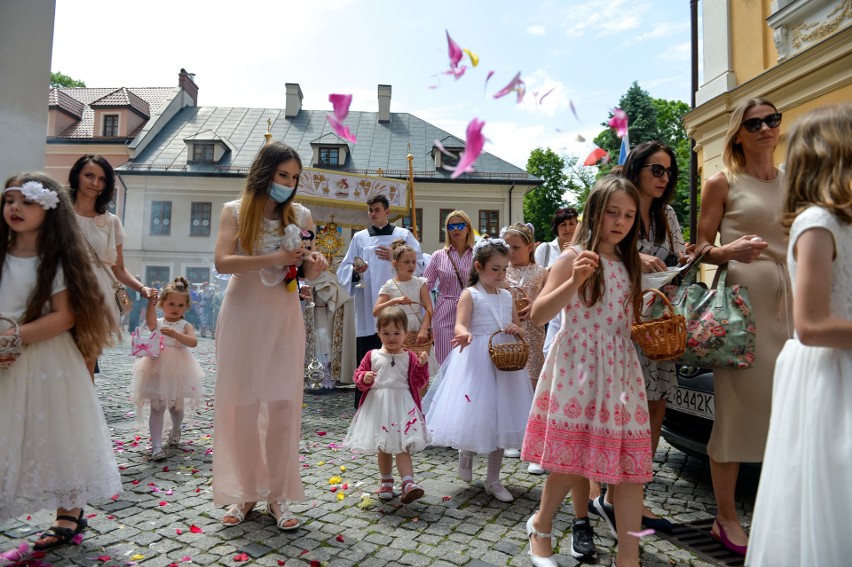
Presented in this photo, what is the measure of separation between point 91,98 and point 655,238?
4672 cm

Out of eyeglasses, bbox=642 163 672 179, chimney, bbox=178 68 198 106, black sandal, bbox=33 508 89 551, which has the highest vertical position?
chimney, bbox=178 68 198 106

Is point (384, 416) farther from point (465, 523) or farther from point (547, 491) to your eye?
point (547, 491)

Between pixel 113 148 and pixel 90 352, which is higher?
pixel 113 148

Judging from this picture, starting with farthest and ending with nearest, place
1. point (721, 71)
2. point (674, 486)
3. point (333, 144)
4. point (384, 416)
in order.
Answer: point (333, 144) < point (721, 71) < point (674, 486) < point (384, 416)

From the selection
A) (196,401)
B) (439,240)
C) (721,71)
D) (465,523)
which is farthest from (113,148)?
(465,523)

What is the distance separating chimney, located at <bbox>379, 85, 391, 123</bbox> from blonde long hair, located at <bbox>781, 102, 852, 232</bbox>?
3744 cm

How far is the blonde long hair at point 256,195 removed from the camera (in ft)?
11.5

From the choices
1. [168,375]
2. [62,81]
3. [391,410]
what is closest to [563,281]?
[391,410]

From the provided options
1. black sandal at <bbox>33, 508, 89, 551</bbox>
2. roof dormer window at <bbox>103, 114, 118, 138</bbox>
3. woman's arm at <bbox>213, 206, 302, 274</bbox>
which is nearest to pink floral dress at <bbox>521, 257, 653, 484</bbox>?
woman's arm at <bbox>213, 206, 302, 274</bbox>

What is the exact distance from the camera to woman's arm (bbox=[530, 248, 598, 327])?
2.61 m

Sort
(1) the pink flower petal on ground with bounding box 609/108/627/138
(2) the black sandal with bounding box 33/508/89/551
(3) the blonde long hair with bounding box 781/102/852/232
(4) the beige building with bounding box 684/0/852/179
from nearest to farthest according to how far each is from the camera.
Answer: (3) the blonde long hair with bounding box 781/102/852/232
(2) the black sandal with bounding box 33/508/89/551
(1) the pink flower petal on ground with bounding box 609/108/627/138
(4) the beige building with bounding box 684/0/852/179

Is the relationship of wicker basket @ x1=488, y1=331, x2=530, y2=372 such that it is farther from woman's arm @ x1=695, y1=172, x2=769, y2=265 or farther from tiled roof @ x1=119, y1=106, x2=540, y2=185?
tiled roof @ x1=119, y1=106, x2=540, y2=185

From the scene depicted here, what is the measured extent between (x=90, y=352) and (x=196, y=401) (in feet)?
7.16

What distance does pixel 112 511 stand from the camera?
3.61 metres
